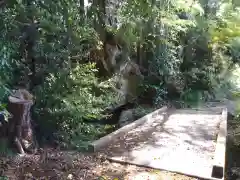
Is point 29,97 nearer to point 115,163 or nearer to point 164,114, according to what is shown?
point 115,163

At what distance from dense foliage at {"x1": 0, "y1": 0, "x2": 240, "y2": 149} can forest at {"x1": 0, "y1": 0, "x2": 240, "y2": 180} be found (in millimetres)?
19

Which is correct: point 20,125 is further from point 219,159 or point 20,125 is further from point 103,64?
point 103,64

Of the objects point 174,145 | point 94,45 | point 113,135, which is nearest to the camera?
point 174,145

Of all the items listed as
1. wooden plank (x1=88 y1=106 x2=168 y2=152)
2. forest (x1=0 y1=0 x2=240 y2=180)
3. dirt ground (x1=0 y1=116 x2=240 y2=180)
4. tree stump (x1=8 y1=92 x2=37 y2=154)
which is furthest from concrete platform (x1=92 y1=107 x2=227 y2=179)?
tree stump (x1=8 y1=92 x2=37 y2=154)

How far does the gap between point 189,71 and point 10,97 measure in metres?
8.73

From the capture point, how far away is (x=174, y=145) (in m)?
5.30

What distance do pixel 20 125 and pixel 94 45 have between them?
3.37 metres

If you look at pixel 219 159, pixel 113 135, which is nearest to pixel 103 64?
pixel 113 135

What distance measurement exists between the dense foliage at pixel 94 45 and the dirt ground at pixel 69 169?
579 millimetres

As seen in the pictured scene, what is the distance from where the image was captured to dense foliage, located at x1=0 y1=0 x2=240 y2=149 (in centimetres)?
490

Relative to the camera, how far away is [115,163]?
14.3 feet

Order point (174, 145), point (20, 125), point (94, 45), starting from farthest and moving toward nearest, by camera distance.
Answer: point (94, 45)
point (174, 145)
point (20, 125)

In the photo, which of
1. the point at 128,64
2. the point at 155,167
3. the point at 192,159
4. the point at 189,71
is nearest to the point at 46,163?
the point at 155,167

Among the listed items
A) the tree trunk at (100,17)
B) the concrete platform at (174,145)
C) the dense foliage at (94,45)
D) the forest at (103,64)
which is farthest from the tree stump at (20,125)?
the tree trunk at (100,17)
